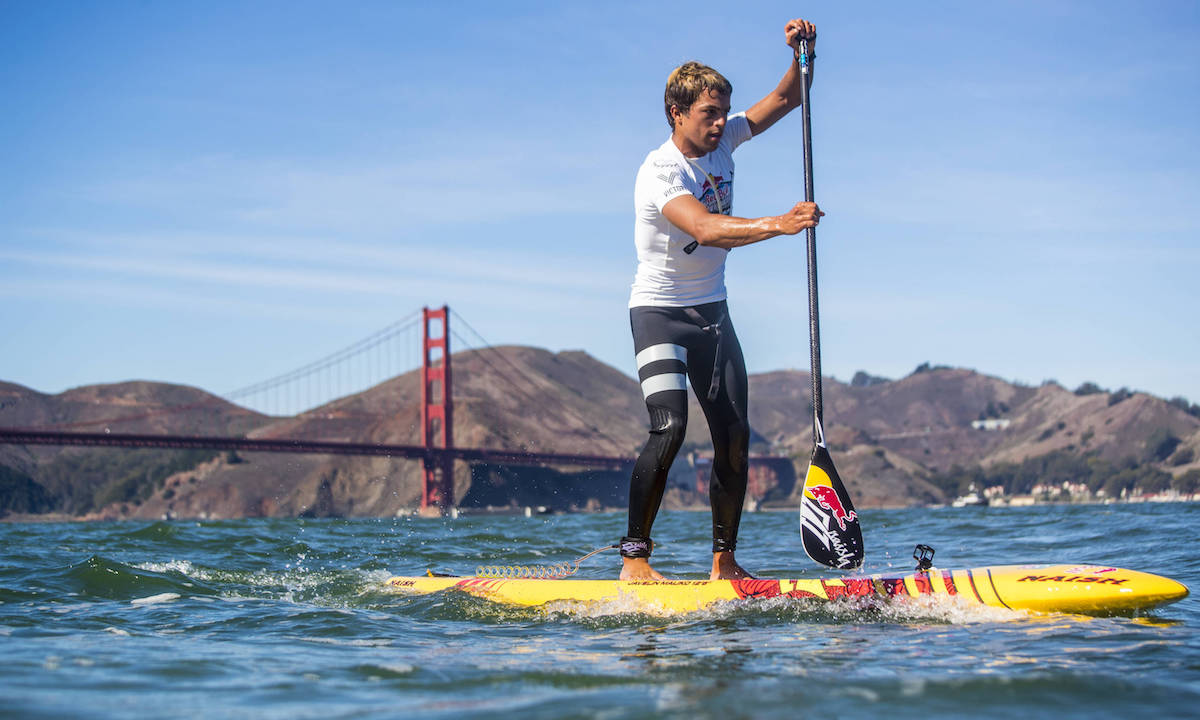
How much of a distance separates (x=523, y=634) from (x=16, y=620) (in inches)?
92.2

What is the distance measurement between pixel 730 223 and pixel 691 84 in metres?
0.92

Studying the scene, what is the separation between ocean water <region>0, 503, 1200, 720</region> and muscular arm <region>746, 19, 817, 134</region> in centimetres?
251

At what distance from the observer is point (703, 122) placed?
5117 millimetres

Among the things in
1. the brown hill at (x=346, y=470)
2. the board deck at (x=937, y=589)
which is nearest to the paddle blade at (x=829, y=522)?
the board deck at (x=937, y=589)

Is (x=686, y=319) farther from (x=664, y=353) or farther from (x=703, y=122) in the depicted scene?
(x=703, y=122)

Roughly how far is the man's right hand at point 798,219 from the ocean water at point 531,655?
1.62m

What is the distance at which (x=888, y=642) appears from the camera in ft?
13.0

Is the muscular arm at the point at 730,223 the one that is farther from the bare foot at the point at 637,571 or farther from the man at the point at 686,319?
the bare foot at the point at 637,571

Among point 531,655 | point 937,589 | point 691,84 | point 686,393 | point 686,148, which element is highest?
point 691,84

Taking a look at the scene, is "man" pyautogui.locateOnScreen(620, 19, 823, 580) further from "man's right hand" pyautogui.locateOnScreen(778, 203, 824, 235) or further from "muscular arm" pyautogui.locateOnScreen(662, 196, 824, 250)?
"man's right hand" pyautogui.locateOnScreen(778, 203, 824, 235)

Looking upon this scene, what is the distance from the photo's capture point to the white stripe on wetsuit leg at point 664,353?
525cm

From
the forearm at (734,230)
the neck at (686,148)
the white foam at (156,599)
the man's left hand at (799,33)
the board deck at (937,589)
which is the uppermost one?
the man's left hand at (799,33)

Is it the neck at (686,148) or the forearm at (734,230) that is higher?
the neck at (686,148)

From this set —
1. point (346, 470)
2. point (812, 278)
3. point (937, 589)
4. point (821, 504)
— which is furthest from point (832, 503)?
point (346, 470)
